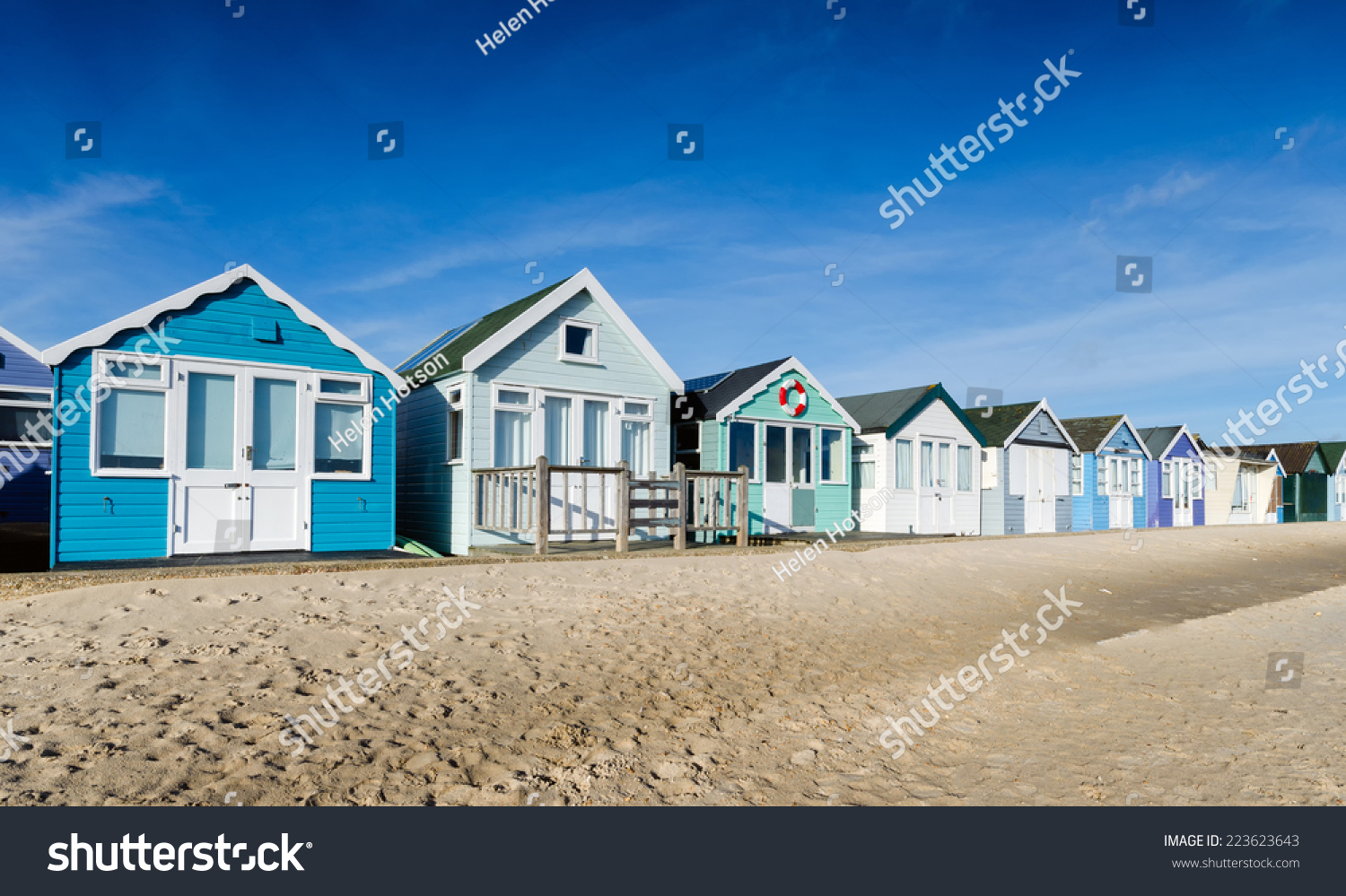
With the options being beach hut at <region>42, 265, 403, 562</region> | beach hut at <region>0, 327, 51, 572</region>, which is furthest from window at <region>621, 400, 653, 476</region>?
beach hut at <region>0, 327, 51, 572</region>

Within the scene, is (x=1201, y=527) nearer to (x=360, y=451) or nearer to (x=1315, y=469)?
(x=1315, y=469)

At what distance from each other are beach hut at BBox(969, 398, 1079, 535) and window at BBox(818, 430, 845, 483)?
666 cm

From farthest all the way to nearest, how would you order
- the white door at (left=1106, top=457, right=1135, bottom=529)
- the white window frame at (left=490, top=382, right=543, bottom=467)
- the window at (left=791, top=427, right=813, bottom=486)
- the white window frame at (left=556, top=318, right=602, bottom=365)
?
the white door at (left=1106, top=457, right=1135, bottom=529) → the window at (left=791, top=427, right=813, bottom=486) → the white window frame at (left=556, top=318, right=602, bottom=365) → the white window frame at (left=490, top=382, right=543, bottom=467)

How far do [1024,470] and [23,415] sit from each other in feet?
84.8

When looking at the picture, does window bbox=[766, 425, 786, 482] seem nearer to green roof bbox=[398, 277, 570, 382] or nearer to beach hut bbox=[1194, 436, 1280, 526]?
green roof bbox=[398, 277, 570, 382]

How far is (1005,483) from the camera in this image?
25281 millimetres

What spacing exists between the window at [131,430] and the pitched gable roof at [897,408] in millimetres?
15923

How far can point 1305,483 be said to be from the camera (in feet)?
140

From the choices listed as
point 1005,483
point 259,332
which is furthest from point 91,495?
point 1005,483

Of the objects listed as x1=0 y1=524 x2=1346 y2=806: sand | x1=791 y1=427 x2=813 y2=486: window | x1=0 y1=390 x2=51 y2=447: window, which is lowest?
x1=0 y1=524 x2=1346 y2=806: sand

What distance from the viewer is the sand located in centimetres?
480

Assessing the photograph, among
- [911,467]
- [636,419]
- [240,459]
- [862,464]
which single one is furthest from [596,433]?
[911,467]

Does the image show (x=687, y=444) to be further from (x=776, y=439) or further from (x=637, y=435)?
(x=637, y=435)

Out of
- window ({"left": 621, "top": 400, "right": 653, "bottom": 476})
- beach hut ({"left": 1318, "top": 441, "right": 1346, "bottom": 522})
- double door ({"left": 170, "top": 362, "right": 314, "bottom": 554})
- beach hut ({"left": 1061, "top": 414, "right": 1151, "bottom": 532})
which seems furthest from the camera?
beach hut ({"left": 1318, "top": 441, "right": 1346, "bottom": 522})
